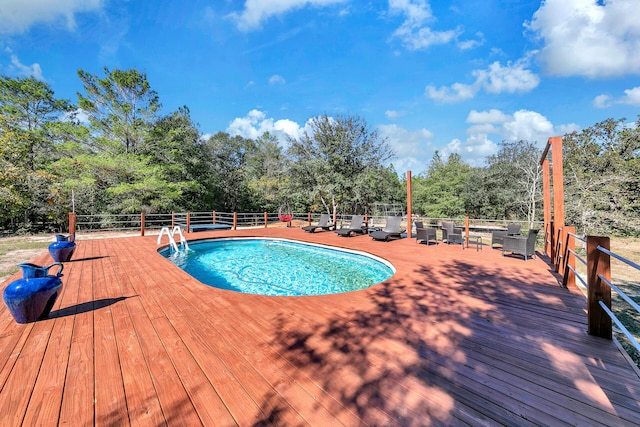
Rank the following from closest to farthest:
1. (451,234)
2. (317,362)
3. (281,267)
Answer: (317,362), (281,267), (451,234)

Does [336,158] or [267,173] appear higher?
[267,173]

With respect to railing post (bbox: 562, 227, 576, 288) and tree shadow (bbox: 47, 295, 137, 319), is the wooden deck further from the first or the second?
railing post (bbox: 562, 227, 576, 288)

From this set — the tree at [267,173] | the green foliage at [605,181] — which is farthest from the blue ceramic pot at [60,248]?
the green foliage at [605,181]

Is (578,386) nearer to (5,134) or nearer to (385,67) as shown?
(385,67)

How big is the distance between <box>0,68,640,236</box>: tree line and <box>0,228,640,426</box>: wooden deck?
11148 millimetres

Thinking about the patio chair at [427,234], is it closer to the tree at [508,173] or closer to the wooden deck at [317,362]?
the wooden deck at [317,362]

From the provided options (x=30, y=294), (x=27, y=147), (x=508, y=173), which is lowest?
(x=30, y=294)

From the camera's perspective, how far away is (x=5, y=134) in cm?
1097

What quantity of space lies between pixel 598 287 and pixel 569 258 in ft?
5.70

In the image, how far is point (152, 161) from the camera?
607 inches

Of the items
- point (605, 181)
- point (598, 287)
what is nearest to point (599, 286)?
point (598, 287)

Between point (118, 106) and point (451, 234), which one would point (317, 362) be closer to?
point (451, 234)

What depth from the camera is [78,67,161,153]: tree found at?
45.9ft

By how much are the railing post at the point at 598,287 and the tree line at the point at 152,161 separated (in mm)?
10963
